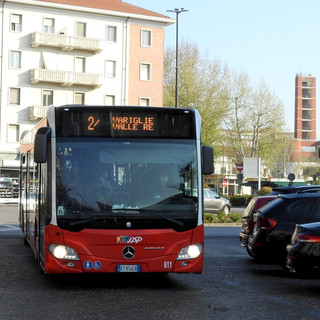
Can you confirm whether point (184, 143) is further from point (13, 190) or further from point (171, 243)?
point (13, 190)

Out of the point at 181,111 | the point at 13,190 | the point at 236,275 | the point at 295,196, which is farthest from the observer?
the point at 13,190

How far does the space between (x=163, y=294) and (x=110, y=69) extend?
5397 centimetres

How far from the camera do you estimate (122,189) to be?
10.6m

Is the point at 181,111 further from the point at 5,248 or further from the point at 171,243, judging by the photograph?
the point at 5,248

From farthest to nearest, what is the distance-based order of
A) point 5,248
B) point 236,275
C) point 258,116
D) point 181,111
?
point 258,116 < point 5,248 < point 236,275 < point 181,111

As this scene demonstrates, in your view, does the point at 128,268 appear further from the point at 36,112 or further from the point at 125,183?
the point at 36,112

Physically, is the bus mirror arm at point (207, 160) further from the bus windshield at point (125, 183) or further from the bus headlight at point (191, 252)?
the bus headlight at point (191, 252)

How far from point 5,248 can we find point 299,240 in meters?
9.20

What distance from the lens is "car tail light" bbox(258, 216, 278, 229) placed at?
1351cm

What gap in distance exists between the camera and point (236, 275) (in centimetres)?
1291

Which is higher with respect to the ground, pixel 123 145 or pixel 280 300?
pixel 123 145

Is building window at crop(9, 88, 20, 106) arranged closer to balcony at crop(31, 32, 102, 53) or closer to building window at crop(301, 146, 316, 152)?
balcony at crop(31, 32, 102, 53)

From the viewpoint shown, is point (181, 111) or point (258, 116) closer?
point (181, 111)

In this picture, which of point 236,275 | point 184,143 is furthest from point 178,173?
point 236,275
